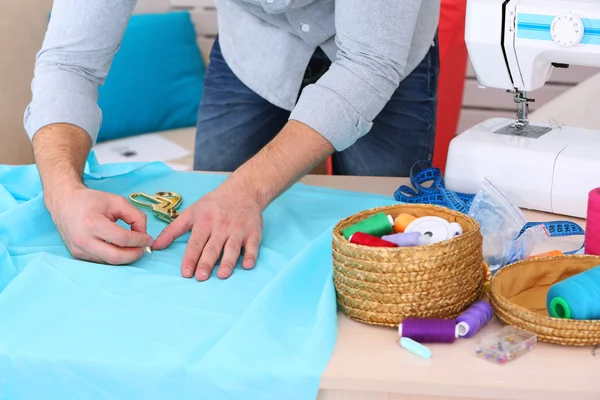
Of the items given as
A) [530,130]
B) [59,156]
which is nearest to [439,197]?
[530,130]

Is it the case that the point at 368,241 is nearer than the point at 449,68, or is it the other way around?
the point at 368,241

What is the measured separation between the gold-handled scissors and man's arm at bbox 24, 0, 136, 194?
126mm

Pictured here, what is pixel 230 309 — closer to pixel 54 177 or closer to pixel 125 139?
pixel 54 177

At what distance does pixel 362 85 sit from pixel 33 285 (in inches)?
26.3

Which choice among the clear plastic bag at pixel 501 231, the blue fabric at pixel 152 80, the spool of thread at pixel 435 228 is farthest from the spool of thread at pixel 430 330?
the blue fabric at pixel 152 80

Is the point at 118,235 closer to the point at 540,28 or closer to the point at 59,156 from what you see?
the point at 59,156

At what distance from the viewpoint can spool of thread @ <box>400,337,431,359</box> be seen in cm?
102

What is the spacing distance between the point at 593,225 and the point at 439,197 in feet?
1.22

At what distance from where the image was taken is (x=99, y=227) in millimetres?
1295

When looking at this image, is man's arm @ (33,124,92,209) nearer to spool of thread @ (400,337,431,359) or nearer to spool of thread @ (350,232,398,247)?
spool of thread @ (350,232,398,247)

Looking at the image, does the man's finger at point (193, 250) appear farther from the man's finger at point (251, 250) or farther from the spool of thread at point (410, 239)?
the spool of thread at point (410, 239)

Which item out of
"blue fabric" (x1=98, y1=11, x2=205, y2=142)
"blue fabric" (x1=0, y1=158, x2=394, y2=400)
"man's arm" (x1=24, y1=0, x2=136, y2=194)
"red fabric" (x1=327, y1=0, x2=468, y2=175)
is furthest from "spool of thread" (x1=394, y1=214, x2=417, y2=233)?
"blue fabric" (x1=98, y1=11, x2=205, y2=142)

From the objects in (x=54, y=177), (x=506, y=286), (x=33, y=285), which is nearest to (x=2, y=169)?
(x=54, y=177)

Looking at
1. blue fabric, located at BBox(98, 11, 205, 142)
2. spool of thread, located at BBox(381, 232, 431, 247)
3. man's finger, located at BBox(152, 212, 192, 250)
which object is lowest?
blue fabric, located at BBox(98, 11, 205, 142)
